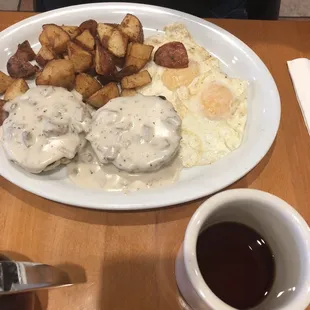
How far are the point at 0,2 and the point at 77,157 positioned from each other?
67.9 inches

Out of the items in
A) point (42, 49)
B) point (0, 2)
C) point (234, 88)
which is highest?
point (42, 49)

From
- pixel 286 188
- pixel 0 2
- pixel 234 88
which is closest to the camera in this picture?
pixel 286 188

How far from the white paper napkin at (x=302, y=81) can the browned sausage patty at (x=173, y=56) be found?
337 millimetres

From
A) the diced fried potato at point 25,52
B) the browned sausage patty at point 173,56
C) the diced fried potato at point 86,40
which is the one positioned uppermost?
the diced fried potato at point 86,40

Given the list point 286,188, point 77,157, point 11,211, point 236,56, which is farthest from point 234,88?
point 11,211

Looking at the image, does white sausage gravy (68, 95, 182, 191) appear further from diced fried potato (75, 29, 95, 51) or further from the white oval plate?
diced fried potato (75, 29, 95, 51)

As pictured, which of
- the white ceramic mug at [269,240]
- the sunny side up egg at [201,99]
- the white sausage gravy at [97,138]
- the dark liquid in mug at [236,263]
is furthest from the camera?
the sunny side up egg at [201,99]

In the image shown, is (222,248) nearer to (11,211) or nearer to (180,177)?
A: (180,177)

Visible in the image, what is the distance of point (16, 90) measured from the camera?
46.6 inches

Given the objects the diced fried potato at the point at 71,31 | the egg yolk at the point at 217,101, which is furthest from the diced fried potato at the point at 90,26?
the egg yolk at the point at 217,101

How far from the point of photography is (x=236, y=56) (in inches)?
52.0

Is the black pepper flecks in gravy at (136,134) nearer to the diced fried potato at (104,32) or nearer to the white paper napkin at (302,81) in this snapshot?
the diced fried potato at (104,32)

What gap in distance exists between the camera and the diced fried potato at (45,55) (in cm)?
126

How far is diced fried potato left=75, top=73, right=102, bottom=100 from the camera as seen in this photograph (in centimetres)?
120
